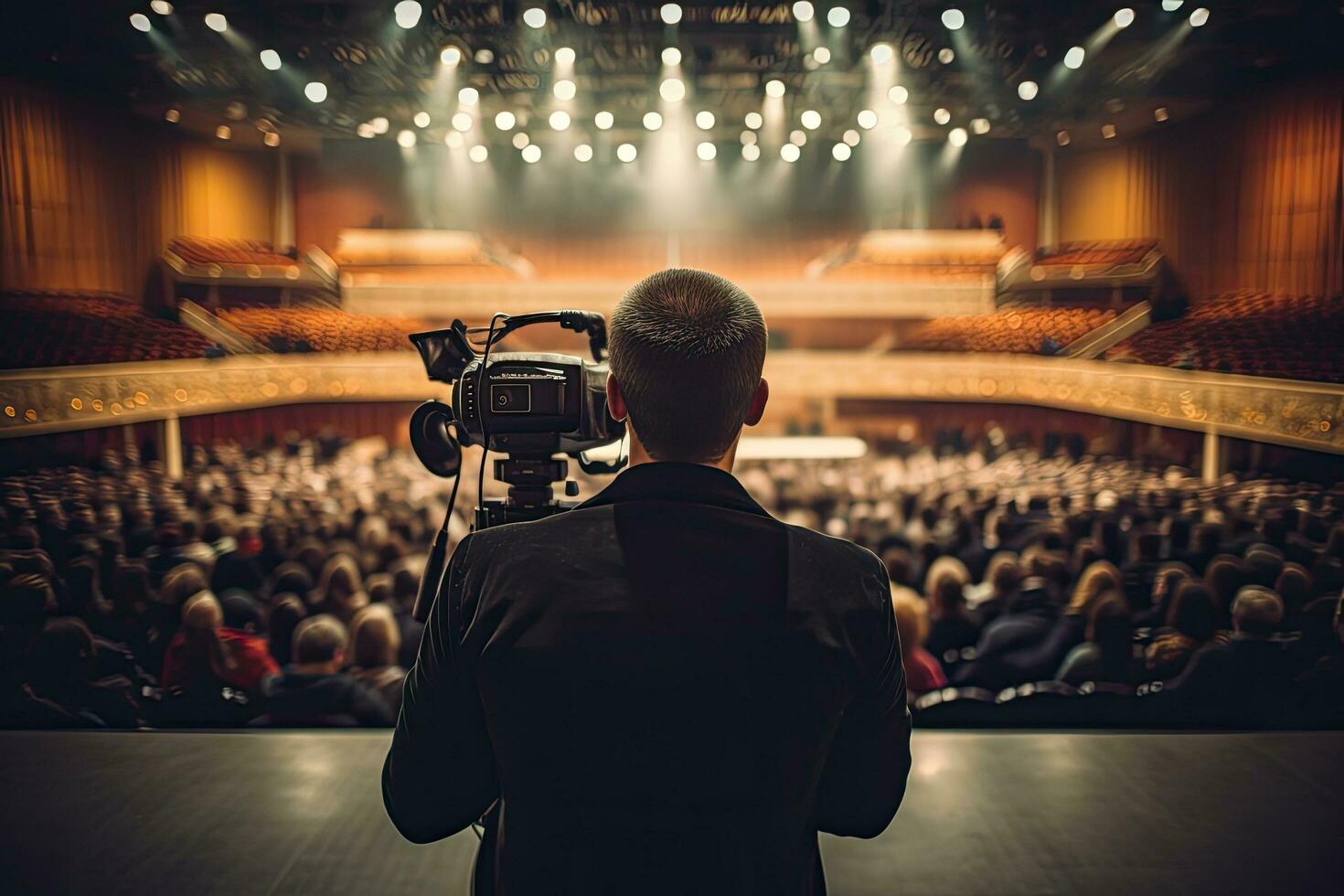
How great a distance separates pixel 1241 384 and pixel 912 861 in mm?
6581

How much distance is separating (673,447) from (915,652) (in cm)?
320

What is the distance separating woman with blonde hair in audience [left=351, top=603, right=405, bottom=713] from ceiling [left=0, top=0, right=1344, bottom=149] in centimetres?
466

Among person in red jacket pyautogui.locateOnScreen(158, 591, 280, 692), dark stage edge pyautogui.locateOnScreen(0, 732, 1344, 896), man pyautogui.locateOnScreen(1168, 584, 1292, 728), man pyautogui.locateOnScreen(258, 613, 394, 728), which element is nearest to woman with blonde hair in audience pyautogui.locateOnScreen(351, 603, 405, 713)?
man pyautogui.locateOnScreen(258, 613, 394, 728)

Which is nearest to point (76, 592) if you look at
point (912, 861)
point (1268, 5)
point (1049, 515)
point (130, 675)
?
point (130, 675)

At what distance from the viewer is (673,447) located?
0.98 metres

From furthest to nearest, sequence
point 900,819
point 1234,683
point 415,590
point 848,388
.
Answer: point 848,388
point 415,590
point 1234,683
point 900,819

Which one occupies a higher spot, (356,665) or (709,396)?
(709,396)

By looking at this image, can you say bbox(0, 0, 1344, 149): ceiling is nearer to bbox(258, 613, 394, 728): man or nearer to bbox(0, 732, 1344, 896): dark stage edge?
bbox(258, 613, 394, 728): man

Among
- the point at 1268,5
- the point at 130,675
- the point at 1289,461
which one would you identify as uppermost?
the point at 1268,5

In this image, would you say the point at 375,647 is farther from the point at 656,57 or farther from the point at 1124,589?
the point at 656,57

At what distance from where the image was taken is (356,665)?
12.5 ft

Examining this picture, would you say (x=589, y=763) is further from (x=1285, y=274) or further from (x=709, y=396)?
(x=1285, y=274)

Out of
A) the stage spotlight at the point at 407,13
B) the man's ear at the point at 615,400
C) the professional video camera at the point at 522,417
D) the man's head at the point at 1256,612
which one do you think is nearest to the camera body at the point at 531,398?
the professional video camera at the point at 522,417

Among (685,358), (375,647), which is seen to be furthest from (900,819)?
(375,647)
